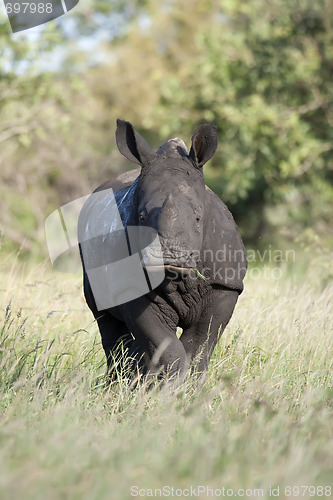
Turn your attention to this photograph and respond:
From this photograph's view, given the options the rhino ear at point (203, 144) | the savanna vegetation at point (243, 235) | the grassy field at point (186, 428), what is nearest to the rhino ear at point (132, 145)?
the rhino ear at point (203, 144)

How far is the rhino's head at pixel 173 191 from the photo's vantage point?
413cm

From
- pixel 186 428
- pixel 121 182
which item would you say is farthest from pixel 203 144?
pixel 186 428

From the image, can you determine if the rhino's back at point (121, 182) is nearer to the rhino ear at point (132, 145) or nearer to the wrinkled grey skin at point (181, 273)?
the wrinkled grey skin at point (181, 273)

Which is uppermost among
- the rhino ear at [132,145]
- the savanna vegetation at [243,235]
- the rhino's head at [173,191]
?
the rhino ear at [132,145]

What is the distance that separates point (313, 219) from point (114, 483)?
1100 centimetres

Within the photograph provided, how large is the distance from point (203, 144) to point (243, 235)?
9.79 m

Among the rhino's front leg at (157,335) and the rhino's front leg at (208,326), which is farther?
the rhino's front leg at (208,326)

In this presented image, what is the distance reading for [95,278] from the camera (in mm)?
5531

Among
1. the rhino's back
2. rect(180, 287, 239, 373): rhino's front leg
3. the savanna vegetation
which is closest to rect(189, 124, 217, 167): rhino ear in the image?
rect(180, 287, 239, 373): rhino's front leg

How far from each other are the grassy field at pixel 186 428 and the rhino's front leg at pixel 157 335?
0.17m

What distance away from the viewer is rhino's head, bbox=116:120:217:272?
4.13 m

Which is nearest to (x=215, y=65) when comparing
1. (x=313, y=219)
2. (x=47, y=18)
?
(x=313, y=219)

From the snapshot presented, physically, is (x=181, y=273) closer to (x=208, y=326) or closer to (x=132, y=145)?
(x=208, y=326)

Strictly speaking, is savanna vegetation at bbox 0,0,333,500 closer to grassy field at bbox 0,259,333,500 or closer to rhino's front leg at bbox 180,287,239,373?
grassy field at bbox 0,259,333,500
